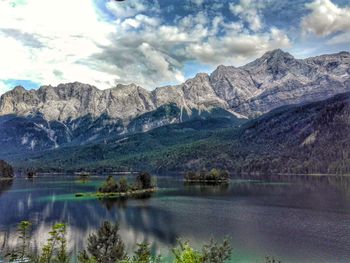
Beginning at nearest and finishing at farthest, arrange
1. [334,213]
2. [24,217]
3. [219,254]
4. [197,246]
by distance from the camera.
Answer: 1. [219,254]
2. [197,246]
3. [334,213]
4. [24,217]

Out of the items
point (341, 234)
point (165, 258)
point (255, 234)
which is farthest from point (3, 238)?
point (341, 234)

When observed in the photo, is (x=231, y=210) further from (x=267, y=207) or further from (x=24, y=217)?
(x=24, y=217)

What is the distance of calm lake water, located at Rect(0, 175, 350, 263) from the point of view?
9231cm

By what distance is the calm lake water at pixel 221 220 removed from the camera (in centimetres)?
9231

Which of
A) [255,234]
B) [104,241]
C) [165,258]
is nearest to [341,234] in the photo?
[255,234]

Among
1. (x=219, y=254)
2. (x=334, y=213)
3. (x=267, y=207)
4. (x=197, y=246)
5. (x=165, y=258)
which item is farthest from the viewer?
(x=267, y=207)

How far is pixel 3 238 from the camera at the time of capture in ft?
352

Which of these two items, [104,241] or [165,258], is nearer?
[104,241]

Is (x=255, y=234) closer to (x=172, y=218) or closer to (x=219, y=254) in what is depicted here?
(x=172, y=218)

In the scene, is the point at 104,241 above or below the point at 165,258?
above

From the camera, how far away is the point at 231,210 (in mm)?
151125

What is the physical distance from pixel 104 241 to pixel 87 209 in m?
97.5

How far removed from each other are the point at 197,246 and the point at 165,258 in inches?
458

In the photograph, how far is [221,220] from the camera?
12912cm
